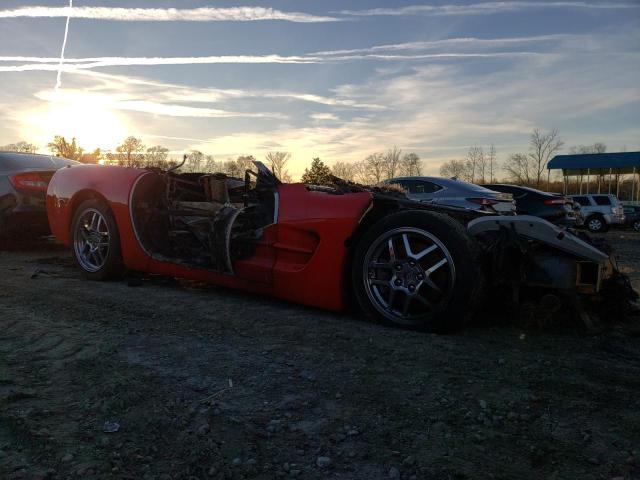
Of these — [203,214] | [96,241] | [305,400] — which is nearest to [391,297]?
[305,400]

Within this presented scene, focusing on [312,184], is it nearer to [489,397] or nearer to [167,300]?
[167,300]

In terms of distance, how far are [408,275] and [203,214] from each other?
216 cm

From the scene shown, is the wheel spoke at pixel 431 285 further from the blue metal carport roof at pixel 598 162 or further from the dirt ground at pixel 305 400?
the blue metal carport roof at pixel 598 162

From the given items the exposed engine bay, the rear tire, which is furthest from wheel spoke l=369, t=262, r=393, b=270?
the rear tire

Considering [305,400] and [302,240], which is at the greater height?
[302,240]

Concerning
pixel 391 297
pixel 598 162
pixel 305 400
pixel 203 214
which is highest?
pixel 598 162

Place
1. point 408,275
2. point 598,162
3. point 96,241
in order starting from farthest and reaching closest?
point 598,162 → point 96,241 → point 408,275

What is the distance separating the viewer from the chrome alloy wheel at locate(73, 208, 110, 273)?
16.2ft

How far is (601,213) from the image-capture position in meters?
20.5

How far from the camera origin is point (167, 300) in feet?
13.4

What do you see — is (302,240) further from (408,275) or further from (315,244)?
(408,275)

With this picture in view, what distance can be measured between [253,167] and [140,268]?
152 centimetres

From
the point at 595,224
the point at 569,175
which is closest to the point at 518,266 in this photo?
the point at 595,224

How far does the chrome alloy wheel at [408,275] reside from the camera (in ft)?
10.3
